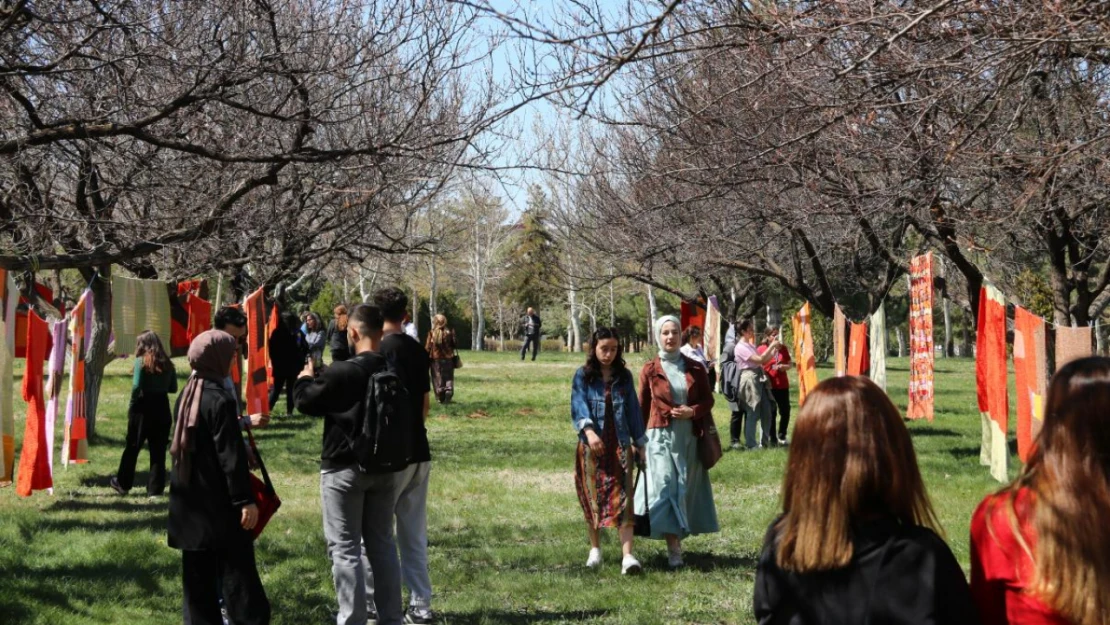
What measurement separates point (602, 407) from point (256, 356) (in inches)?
350

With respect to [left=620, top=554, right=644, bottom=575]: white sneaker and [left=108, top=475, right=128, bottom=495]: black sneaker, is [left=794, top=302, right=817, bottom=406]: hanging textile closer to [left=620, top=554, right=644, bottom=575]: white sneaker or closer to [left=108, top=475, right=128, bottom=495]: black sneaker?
[left=620, top=554, right=644, bottom=575]: white sneaker

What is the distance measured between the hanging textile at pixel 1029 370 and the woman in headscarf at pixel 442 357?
11.7 metres

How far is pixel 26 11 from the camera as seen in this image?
6516 millimetres

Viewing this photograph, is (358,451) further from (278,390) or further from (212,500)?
(278,390)

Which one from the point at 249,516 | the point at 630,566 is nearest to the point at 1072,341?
the point at 630,566

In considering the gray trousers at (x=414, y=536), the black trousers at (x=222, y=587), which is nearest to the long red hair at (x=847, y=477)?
the black trousers at (x=222, y=587)

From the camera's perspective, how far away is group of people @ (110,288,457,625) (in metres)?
5.85

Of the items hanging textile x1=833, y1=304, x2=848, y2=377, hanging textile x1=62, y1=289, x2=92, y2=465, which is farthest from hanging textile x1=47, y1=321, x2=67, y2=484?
hanging textile x1=833, y1=304, x2=848, y2=377

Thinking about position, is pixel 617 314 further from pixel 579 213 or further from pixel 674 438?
pixel 674 438

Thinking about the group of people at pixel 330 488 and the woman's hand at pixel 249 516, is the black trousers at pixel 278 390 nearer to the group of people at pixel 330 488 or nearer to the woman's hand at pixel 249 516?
the group of people at pixel 330 488

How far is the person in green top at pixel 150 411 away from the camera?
11.0 metres

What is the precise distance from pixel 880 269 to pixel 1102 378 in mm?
16875

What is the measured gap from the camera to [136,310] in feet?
42.1

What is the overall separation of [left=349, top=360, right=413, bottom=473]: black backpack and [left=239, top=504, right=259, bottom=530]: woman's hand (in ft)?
1.82
